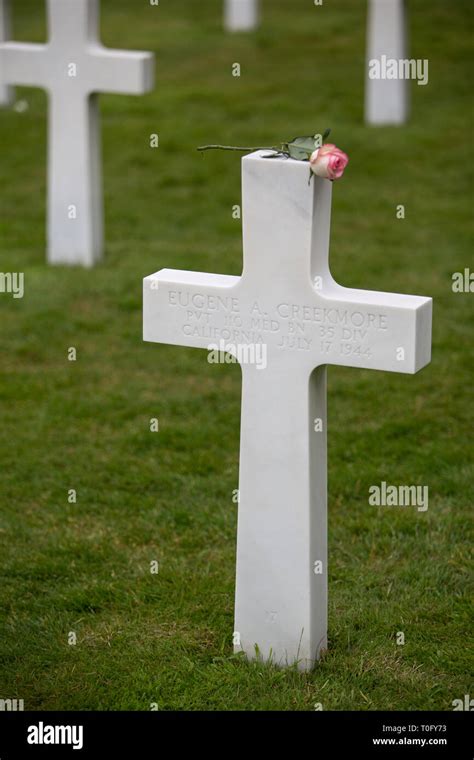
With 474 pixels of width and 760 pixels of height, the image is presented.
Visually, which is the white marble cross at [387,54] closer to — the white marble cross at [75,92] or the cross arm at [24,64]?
the white marble cross at [75,92]

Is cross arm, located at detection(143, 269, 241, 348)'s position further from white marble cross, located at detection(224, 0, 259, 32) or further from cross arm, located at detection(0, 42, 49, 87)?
white marble cross, located at detection(224, 0, 259, 32)

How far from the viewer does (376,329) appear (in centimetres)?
396

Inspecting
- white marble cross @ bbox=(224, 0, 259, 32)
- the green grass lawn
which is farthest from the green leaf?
white marble cross @ bbox=(224, 0, 259, 32)

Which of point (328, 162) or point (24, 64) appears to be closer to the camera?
point (328, 162)

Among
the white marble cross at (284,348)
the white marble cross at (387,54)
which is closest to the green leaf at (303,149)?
the white marble cross at (284,348)

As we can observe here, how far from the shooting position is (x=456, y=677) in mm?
4305

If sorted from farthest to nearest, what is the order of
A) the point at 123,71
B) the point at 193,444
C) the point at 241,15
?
the point at 241,15 → the point at 123,71 → the point at 193,444

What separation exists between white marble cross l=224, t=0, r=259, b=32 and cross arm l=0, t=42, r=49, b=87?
7.76 metres

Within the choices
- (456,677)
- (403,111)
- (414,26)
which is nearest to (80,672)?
(456,677)

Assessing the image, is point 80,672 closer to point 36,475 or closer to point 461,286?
point 36,475

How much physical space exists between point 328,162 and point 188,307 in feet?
2.56

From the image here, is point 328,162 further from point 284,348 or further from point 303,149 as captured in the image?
point 284,348

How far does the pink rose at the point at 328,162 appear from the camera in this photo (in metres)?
3.84

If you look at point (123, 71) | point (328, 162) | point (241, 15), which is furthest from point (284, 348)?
point (241, 15)
